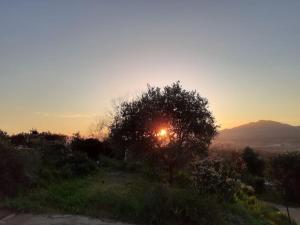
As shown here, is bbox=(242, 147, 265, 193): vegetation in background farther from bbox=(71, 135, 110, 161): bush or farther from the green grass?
the green grass

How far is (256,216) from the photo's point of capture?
20.2 meters

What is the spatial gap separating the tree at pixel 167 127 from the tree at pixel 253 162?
39.1ft

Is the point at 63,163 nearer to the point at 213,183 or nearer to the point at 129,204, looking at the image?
the point at 213,183

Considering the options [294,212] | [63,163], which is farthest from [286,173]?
[63,163]

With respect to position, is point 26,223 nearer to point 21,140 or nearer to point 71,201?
point 71,201

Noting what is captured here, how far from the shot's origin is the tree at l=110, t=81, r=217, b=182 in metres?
24.6

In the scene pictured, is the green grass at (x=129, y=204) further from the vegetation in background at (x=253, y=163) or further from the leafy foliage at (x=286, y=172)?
the vegetation in background at (x=253, y=163)

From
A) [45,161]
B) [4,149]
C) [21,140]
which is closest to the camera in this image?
[4,149]

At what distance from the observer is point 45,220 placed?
43.9ft

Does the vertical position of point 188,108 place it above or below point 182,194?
above

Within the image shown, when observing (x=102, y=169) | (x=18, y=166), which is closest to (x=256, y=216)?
(x=102, y=169)

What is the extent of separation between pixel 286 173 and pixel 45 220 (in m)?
14.2

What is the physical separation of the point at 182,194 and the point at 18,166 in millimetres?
6227

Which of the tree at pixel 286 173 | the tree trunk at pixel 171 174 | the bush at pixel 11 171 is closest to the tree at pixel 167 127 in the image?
the tree trunk at pixel 171 174
